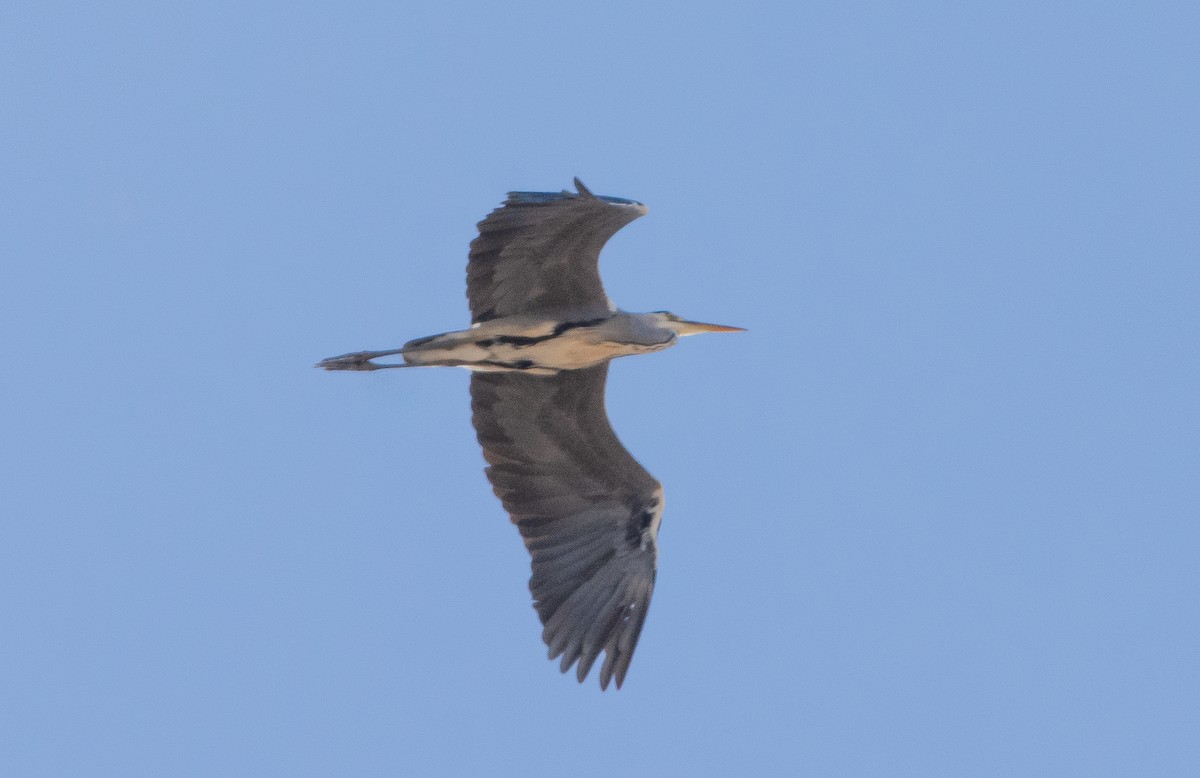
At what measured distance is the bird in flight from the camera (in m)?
11.6

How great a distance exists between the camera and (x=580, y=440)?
1253 centimetres

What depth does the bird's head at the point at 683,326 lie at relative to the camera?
12.6 m

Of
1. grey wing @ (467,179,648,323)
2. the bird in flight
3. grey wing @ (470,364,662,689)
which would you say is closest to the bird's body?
the bird in flight

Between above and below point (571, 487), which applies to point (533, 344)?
above

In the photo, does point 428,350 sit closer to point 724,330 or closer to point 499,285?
point 499,285

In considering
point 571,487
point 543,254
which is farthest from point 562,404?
point 543,254

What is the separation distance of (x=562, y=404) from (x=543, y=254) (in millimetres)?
1356

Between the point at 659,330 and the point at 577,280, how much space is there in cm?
82

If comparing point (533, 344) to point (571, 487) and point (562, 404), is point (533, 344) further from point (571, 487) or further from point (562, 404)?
point (571, 487)

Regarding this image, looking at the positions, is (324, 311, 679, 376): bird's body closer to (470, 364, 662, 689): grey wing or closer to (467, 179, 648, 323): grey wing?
(467, 179, 648, 323): grey wing

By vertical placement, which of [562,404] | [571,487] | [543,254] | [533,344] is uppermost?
[543,254]

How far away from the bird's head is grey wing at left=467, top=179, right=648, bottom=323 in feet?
2.09

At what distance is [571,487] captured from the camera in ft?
40.9

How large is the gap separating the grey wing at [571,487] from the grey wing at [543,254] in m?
0.63
